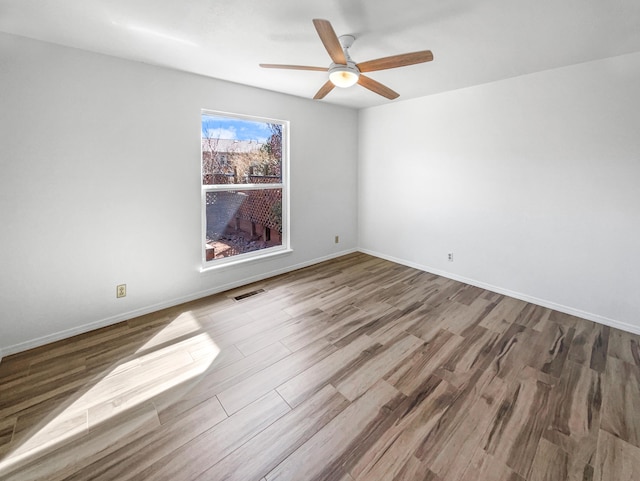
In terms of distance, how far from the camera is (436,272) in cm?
402

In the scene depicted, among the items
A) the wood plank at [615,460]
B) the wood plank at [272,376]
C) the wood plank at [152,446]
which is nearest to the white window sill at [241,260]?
the wood plank at [272,376]

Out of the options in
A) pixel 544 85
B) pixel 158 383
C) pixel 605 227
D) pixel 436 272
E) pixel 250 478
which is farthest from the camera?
pixel 436 272

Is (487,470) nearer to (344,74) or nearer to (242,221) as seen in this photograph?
(344,74)

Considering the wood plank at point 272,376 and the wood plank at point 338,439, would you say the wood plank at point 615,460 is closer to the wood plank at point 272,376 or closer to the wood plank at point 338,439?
the wood plank at point 338,439

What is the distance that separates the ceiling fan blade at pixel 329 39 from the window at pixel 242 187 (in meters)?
1.77

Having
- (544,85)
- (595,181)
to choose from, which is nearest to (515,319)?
(595,181)

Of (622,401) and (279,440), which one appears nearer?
(279,440)

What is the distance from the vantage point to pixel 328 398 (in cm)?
183

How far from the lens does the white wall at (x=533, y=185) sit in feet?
8.50

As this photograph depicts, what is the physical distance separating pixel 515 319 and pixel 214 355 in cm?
278

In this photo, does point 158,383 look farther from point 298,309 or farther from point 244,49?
point 244,49

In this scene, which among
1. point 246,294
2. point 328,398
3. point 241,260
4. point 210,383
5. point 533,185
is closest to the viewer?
point 328,398

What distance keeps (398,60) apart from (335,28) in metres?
0.50

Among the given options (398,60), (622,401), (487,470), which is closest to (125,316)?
(487,470)
